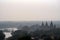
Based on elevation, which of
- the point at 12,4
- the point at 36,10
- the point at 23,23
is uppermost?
the point at 12,4

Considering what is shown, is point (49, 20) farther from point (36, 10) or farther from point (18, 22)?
point (18, 22)

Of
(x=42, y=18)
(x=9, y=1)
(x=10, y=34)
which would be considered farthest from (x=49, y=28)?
(x=9, y=1)

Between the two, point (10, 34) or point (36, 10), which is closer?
point (10, 34)

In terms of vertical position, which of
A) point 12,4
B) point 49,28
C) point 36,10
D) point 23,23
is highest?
point 12,4

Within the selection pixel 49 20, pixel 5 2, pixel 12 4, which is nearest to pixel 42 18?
pixel 49 20

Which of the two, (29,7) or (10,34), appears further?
(29,7)

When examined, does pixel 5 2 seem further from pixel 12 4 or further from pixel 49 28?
pixel 49 28

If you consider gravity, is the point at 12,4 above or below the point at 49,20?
above

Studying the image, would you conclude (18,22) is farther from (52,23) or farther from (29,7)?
(52,23)

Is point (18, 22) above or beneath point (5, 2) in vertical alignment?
beneath
